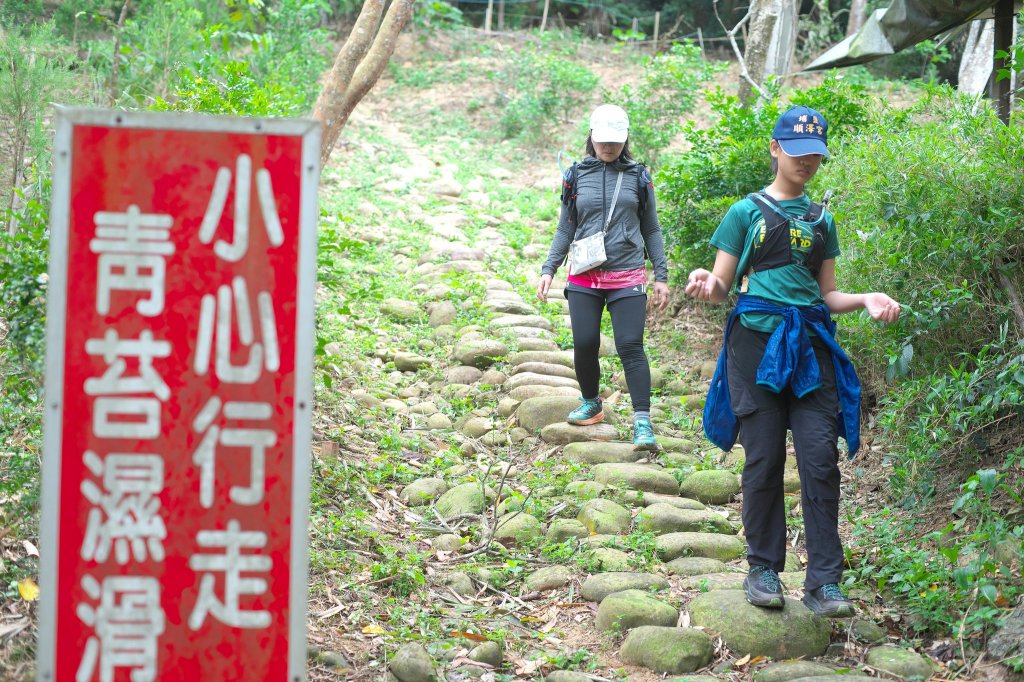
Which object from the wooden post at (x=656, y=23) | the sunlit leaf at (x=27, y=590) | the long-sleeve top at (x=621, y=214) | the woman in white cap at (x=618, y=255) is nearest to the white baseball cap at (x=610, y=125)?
the woman in white cap at (x=618, y=255)

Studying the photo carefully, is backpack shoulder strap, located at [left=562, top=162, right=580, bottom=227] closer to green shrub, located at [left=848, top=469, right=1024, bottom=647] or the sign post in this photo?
green shrub, located at [left=848, top=469, right=1024, bottom=647]

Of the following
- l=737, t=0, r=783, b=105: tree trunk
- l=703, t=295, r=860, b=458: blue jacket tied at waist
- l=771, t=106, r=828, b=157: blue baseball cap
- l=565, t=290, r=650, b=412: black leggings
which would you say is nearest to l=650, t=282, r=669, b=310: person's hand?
l=565, t=290, r=650, b=412: black leggings

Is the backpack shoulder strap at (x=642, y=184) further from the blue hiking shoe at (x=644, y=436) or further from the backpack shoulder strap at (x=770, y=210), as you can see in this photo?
the backpack shoulder strap at (x=770, y=210)

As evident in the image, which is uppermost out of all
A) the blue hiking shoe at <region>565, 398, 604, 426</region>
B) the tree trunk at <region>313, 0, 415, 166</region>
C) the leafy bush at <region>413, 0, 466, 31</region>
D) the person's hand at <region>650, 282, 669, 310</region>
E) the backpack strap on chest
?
the leafy bush at <region>413, 0, 466, 31</region>

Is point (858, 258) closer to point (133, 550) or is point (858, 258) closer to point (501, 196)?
point (133, 550)

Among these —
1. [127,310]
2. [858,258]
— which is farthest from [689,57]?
[127,310]

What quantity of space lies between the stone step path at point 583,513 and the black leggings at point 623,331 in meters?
A: 0.39

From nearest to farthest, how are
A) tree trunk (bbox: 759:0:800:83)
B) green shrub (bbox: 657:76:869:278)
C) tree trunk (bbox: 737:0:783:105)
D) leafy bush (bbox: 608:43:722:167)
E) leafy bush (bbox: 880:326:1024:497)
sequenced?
leafy bush (bbox: 880:326:1024:497), green shrub (bbox: 657:76:869:278), tree trunk (bbox: 737:0:783:105), tree trunk (bbox: 759:0:800:83), leafy bush (bbox: 608:43:722:167)

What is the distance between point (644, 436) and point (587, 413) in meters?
0.51

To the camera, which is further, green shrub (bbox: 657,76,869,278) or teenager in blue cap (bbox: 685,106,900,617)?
green shrub (bbox: 657,76,869,278)

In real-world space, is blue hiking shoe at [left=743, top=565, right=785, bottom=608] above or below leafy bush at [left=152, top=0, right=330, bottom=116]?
below

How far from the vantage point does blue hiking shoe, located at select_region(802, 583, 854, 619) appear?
362 cm

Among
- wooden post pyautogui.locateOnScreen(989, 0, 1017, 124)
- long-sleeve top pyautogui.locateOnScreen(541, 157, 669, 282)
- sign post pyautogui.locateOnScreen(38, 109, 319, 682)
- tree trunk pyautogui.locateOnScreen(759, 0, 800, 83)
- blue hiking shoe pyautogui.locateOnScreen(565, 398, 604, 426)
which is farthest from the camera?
tree trunk pyautogui.locateOnScreen(759, 0, 800, 83)

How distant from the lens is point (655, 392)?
6988mm
